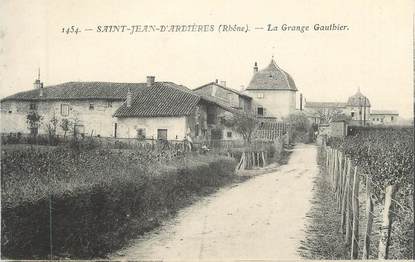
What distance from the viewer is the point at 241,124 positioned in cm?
2569

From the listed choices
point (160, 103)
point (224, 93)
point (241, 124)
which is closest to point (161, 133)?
point (160, 103)

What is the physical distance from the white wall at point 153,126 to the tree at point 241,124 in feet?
14.5

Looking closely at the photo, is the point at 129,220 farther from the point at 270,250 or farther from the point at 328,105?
the point at 328,105

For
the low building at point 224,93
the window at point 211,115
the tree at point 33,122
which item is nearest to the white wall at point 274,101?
the low building at point 224,93

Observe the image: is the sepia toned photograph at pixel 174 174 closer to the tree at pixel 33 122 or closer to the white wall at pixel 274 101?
the tree at pixel 33 122

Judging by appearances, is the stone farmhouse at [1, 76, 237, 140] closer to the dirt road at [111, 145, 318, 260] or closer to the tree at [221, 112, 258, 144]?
the tree at [221, 112, 258, 144]

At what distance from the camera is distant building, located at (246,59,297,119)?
1321 inches

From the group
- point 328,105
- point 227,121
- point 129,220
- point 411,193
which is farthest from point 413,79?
point 328,105

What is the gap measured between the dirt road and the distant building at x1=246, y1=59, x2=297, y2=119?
2177 centimetres

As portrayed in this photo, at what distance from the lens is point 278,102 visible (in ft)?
115

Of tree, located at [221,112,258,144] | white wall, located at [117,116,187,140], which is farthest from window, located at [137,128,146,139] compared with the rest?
tree, located at [221,112,258,144]

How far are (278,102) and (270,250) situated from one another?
2910 cm

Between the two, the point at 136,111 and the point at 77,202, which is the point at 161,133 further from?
the point at 77,202

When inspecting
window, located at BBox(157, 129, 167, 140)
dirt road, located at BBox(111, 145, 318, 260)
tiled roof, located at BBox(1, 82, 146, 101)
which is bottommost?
dirt road, located at BBox(111, 145, 318, 260)
